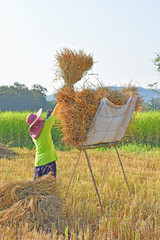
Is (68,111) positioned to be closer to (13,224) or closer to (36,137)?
(36,137)

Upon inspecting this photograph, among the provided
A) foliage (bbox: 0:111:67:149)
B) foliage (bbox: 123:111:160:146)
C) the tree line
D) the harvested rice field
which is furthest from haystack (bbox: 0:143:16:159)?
the tree line

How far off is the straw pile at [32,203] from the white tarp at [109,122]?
792mm

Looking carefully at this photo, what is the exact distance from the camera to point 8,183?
3.84 m

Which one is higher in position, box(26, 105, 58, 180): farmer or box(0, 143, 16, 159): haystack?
box(26, 105, 58, 180): farmer

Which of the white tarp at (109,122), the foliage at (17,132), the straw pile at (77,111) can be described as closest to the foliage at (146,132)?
the foliage at (17,132)

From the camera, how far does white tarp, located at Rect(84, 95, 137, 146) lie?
157 inches

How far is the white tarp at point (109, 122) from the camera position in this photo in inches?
157

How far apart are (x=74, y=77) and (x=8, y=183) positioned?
1778 millimetres

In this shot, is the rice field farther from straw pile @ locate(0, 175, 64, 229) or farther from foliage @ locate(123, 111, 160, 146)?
straw pile @ locate(0, 175, 64, 229)

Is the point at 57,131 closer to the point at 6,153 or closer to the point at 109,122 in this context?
the point at 6,153

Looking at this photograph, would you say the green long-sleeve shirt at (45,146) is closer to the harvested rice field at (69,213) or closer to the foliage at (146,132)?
the harvested rice field at (69,213)

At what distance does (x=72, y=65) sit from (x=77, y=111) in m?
0.94

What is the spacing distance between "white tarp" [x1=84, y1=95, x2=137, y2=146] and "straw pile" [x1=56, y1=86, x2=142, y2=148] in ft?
0.25

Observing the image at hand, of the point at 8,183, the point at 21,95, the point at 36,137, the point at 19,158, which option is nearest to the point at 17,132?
the point at 19,158
